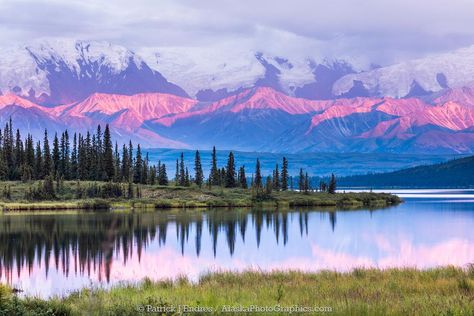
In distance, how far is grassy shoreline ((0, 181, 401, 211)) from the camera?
163500mm

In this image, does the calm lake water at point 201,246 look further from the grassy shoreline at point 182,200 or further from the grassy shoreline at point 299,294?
the grassy shoreline at point 182,200

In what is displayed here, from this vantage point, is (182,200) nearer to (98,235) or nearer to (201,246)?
(98,235)

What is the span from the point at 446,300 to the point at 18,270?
119 ft

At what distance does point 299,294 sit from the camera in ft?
122

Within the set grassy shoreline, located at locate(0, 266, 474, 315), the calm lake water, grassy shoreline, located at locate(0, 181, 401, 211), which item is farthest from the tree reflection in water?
grassy shoreline, located at locate(0, 181, 401, 211)

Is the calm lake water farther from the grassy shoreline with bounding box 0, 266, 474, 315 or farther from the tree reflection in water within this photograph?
the grassy shoreline with bounding box 0, 266, 474, 315

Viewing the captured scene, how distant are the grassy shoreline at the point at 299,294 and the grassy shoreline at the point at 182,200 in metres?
117

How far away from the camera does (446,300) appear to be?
3234cm

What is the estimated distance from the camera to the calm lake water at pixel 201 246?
195 ft

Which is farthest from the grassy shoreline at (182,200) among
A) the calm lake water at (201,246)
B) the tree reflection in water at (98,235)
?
the calm lake water at (201,246)

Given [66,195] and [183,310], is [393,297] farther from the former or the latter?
[66,195]

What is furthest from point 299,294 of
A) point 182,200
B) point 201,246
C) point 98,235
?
point 182,200

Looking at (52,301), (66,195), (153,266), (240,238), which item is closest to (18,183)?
(66,195)

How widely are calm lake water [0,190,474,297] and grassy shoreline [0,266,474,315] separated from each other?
5.70 m
